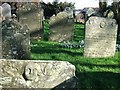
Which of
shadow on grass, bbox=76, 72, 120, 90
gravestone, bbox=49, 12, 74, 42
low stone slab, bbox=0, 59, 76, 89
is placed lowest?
shadow on grass, bbox=76, 72, 120, 90

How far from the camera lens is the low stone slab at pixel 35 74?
3613 mm

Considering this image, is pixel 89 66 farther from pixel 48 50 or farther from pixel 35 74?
pixel 35 74

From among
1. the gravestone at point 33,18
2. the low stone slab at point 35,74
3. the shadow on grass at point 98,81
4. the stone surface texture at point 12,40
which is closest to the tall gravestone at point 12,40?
the stone surface texture at point 12,40

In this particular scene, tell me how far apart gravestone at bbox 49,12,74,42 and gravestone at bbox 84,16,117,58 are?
330cm

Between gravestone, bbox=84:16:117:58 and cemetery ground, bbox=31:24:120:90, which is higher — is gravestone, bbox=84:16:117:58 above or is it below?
above

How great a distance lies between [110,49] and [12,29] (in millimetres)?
3064

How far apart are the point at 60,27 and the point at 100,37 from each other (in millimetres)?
3372

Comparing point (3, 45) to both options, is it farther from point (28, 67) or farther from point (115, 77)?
point (28, 67)

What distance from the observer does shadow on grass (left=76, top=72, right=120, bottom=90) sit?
5.71 metres

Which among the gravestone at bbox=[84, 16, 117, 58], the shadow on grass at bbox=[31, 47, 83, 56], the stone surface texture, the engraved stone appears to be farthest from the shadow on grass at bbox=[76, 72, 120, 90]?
the shadow on grass at bbox=[31, 47, 83, 56]

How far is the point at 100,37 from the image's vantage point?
28.3 ft

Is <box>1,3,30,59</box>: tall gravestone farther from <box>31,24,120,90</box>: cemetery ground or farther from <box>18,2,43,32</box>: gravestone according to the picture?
<box>18,2,43,32</box>: gravestone

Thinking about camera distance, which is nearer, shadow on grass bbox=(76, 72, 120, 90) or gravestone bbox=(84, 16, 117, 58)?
shadow on grass bbox=(76, 72, 120, 90)

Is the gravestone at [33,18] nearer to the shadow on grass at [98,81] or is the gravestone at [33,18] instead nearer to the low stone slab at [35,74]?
the shadow on grass at [98,81]
